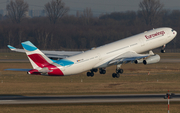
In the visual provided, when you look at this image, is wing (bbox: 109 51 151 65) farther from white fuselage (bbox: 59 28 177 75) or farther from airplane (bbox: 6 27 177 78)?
white fuselage (bbox: 59 28 177 75)

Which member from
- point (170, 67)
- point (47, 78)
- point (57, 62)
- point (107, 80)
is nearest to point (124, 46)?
point (57, 62)

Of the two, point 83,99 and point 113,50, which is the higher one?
point 113,50

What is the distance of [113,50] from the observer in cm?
6328

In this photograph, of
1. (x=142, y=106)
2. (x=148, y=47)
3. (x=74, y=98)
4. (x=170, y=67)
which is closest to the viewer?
(x=142, y=106)

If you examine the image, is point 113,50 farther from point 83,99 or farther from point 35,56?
point 35,56

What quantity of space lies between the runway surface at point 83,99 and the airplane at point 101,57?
5.00 metres

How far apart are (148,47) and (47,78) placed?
37.0 m

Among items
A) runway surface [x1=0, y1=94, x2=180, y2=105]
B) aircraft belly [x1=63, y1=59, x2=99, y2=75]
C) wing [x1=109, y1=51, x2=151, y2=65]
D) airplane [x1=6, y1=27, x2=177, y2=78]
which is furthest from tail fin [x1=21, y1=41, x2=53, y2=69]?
wing [x1=109, y1=51, x2=151, y2=65]

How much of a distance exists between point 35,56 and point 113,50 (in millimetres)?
16249

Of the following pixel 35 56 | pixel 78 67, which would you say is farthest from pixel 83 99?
pixel 35 56

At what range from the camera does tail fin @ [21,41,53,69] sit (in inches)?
2056

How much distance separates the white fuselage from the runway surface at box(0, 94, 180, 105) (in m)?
5.27

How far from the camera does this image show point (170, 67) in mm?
112562

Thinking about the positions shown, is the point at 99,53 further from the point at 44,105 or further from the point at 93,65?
the point at 44,105
